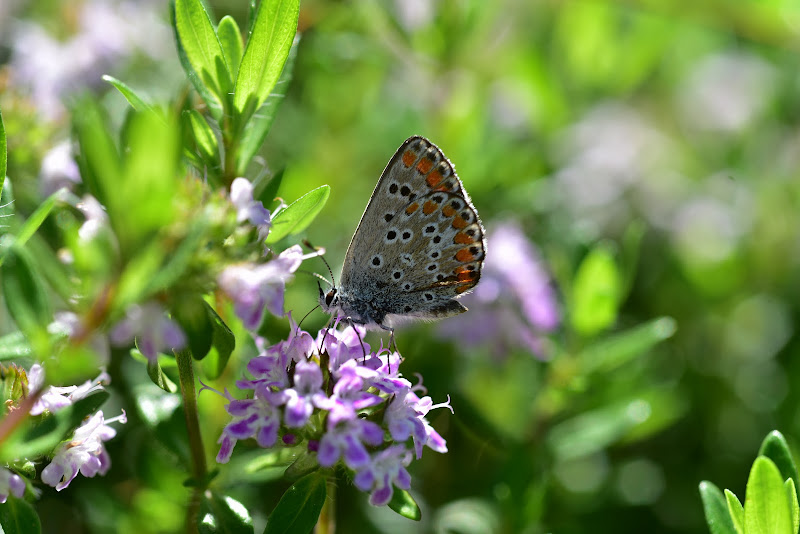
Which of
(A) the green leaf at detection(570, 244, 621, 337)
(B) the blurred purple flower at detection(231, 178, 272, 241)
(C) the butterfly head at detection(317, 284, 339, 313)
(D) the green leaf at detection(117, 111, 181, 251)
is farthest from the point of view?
(A) the green leaf at detection(570, 244, 621, 337)

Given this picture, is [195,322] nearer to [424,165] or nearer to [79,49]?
[424,165]

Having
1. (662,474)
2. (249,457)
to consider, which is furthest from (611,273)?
(249,457)

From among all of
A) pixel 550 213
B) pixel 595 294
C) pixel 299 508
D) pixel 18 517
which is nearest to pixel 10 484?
pixel 18 517

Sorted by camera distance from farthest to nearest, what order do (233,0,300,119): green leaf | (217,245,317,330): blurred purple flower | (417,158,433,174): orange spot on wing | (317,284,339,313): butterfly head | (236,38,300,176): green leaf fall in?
(317,284,339,313): butterfly head, (417,158,433,174): orange spot on wing, (236,38,300,176): green leaf, (233,0,300,119): green leaf, (217,245,317,330): blurred purple flower

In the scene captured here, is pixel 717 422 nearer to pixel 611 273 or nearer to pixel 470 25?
pixel 611 273

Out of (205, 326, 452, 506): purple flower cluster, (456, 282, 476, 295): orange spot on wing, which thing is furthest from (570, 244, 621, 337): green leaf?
(205, 326, 452, 506): purple flower cluster

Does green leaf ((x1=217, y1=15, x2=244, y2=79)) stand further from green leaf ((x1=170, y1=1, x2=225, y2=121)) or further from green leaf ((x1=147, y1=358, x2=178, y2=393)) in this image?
green leaf ((x1=147, y1=358, x2=178, y2=393))

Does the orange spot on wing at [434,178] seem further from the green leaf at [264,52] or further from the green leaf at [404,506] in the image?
the green leaf at [404,506]

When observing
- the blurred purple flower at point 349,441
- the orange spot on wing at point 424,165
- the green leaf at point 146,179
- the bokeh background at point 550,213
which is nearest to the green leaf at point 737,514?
the blurred purple flower at point 349,441
